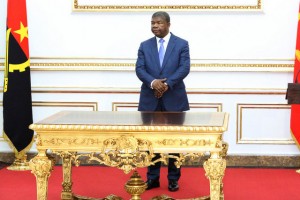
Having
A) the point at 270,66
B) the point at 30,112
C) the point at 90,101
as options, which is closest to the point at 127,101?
the point at 90,101

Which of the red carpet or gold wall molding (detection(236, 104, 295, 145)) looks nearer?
the red carpet

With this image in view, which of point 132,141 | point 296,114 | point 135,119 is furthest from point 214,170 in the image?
point 296,114

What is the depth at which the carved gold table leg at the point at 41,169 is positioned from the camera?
13.6 feet

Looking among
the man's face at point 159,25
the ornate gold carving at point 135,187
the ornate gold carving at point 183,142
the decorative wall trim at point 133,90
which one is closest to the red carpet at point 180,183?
the ornate gold carving at point 135,187

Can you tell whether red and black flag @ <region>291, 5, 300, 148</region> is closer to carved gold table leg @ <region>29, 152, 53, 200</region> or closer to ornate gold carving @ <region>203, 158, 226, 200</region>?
ornate gold carving @ <region>203, 158, 226, 200</region>

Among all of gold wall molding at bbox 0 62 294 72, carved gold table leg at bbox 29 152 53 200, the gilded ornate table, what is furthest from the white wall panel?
carved gold table leg at bbox 29 152 53 200

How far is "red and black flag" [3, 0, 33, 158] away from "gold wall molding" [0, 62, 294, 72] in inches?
10.9

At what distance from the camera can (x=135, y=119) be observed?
436 cm

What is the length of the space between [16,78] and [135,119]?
242cm

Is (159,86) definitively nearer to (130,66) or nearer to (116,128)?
(116,128)

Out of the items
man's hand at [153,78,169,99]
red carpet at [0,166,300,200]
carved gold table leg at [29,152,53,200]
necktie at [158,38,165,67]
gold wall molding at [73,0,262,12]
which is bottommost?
red carpet at [0,166,300,200]

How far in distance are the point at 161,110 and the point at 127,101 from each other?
4.31 ft

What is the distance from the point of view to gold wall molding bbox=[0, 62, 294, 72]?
645 cm

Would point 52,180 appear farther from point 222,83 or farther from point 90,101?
point 222,83
